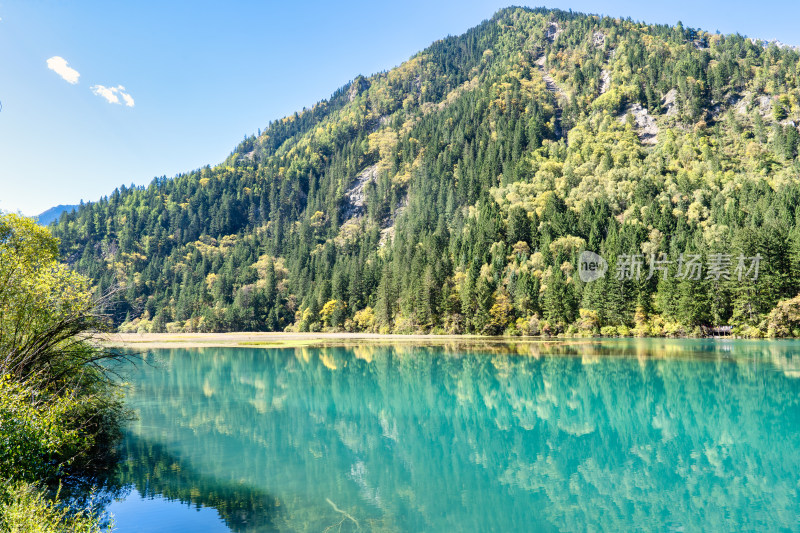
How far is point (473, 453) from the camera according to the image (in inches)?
772

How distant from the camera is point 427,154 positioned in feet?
595

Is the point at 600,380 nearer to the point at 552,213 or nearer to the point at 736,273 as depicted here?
the point at 736,273

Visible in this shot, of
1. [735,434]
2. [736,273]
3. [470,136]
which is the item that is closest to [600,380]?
[735,434]

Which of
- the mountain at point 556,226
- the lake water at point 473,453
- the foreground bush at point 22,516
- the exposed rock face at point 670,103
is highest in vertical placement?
the exposed rock face at point 670,103

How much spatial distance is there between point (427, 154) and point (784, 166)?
4233 inches

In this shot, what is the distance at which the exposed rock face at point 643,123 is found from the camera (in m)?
144

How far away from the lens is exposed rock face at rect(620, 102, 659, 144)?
144 metres

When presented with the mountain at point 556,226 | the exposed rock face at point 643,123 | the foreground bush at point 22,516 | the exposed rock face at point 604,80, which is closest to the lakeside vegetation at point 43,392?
the foreground bush at point 22,516

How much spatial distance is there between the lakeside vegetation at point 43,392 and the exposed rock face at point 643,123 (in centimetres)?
15660

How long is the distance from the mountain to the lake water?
2524 cm

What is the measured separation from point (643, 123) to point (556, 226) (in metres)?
66.4

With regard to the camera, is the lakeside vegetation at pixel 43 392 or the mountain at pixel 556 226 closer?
the lakeside vegetation at pixel 43 392

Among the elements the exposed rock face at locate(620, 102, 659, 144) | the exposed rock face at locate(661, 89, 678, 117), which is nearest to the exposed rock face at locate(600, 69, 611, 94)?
the exposed rock face at locate(620, 102, 659, 144)

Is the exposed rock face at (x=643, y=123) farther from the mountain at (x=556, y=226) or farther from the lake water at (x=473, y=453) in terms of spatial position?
the lake water at (x=473, y=453)
